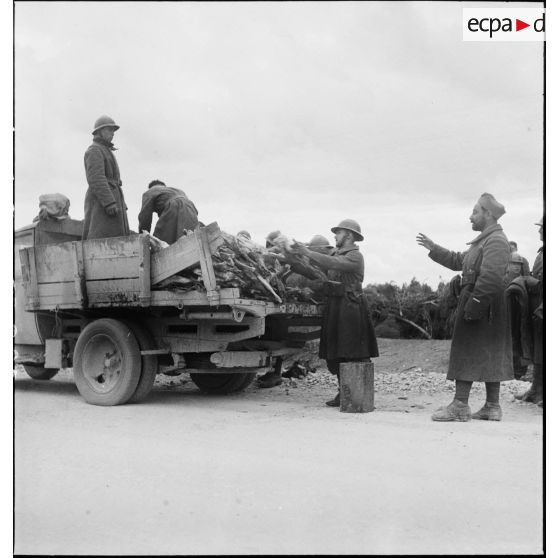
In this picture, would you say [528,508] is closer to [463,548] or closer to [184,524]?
[463,548]

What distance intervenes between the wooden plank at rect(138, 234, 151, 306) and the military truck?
1 centimetres

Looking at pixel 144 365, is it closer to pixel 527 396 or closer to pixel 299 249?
pixel 299 249

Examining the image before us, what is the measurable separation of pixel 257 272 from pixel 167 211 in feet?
5.31

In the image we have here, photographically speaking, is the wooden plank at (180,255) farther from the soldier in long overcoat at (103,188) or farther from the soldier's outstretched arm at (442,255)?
the soldier's outstretched arm at (442,255)

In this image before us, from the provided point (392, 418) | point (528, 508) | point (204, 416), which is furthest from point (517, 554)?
point (204, 416)

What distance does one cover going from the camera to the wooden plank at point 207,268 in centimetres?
660

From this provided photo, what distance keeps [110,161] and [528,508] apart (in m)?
5.85

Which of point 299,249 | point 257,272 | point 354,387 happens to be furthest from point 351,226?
point 354,387

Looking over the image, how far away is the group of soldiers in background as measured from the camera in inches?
256

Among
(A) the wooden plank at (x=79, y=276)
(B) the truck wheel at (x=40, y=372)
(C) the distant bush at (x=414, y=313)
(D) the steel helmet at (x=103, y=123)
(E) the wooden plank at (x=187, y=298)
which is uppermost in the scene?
(D) the steel helmet at (x=103, y=123)

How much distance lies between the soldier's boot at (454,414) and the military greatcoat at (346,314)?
→ 4.18 feet

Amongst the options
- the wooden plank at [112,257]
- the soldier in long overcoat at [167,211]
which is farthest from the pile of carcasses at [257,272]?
the soldier in long overcoat at [167,211]

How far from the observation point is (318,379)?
10102 mm

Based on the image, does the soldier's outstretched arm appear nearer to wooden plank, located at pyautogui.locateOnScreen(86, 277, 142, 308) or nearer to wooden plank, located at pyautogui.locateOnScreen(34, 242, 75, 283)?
wooden plank, located at pyautogui.locateOnScreen(86, 277, 142, 308)
